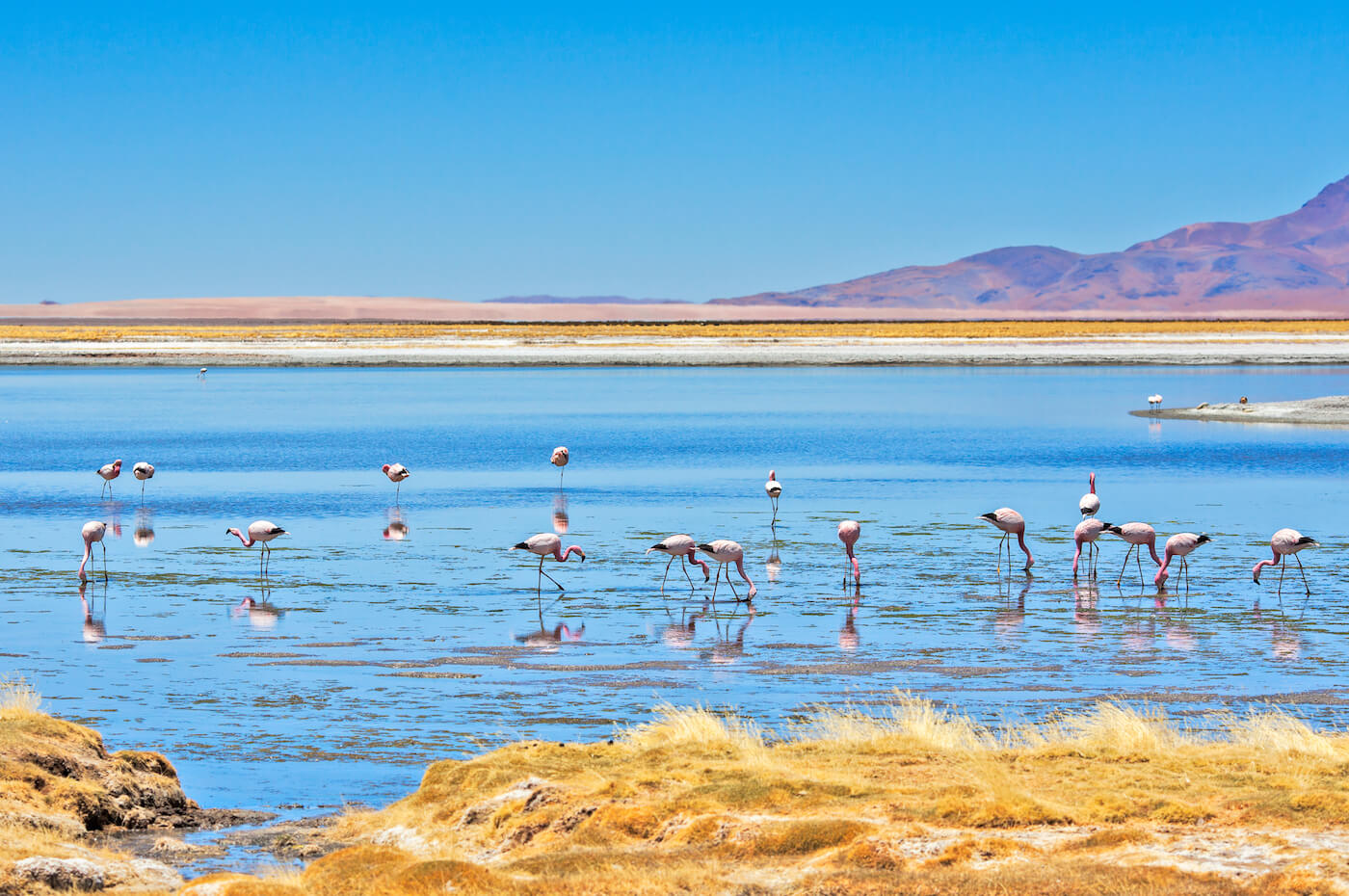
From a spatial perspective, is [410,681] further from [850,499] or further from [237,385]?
[237,385]

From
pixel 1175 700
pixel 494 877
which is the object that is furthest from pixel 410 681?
pixel 1175 700

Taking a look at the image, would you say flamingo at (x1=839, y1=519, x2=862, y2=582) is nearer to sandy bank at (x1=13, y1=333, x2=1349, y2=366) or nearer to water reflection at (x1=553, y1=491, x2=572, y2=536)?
water reflection at (x1=553, y1=491, x2=572, y2=536)

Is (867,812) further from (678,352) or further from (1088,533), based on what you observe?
(678,352)

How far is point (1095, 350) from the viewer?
82.4 metres

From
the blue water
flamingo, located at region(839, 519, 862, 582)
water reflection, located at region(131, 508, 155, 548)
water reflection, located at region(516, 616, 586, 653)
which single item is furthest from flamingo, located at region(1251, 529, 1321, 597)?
water reflection, located at region(131, 508, 155, 548)

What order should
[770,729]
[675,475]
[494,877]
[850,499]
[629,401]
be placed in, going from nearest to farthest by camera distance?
[494,877], [770,729], [850,499], [675,475], [629,401]

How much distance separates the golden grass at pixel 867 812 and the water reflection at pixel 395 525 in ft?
34.0

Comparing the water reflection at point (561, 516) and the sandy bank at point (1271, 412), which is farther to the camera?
the sandy bank at point (1271, 412)

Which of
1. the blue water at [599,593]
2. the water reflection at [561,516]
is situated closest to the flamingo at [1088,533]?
the blue water at [599,593]

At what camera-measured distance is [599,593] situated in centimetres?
1581

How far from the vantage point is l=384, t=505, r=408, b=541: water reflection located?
782 inches

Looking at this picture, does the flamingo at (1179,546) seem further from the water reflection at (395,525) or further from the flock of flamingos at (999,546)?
the water reflection at (395,525)

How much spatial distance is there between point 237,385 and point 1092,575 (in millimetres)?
49345

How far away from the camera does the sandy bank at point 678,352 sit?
75.4m
